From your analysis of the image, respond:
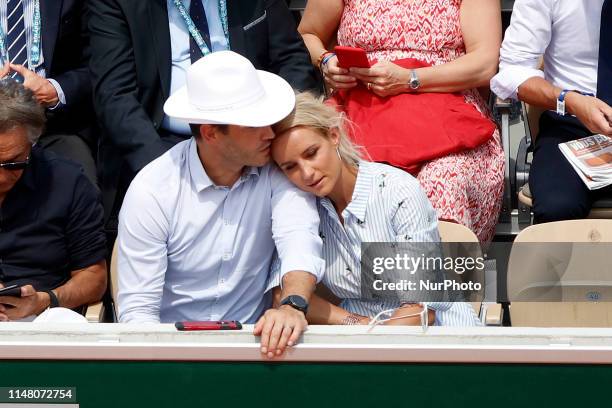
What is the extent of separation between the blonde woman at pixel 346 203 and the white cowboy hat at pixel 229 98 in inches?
2.9

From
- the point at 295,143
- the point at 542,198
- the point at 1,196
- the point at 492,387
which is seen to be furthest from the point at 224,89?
the point at 542,198

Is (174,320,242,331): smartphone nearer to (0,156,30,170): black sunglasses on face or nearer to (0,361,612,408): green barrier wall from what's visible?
(0,361,612,408): green barrier wall

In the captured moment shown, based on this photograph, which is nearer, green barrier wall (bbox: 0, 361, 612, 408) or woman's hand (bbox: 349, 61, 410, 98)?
green barrier wall (bbox: 0, 361, 612, 408)

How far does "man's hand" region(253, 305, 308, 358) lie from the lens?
2.33 m

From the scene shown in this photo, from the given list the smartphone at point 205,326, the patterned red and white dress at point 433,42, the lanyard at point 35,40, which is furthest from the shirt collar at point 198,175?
the lanyard at point 35,40

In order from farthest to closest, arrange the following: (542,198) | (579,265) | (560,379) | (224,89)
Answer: (542,198)
(579,265)
(224,89)
(560,379)

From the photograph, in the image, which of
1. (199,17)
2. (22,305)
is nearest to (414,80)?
(199,17)

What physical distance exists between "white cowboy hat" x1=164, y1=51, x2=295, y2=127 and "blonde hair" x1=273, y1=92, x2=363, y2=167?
4 cm

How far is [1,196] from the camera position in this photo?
11.4ft

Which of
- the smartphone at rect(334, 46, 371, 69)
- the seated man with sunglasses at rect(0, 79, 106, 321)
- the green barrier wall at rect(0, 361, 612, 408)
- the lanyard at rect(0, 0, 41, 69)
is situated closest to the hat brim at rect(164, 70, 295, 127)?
the seated man with sunglasses at rect(0, 79, 106, 321)

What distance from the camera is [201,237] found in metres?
3.15

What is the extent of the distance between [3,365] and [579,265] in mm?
1824

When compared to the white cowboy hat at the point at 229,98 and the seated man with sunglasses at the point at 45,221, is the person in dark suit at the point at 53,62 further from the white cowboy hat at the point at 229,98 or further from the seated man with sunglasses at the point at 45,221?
the white cowboy hat at the point at 229,98

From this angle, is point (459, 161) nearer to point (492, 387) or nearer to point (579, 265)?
point (579, 265)
